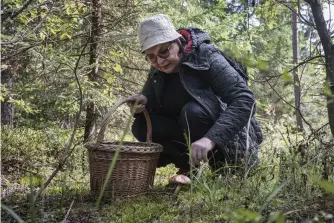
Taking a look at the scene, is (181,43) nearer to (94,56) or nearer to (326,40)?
(326,40)

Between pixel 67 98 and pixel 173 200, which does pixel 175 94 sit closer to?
pixel 173 200

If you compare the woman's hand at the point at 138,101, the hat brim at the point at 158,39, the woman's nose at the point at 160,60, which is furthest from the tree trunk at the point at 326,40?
the woman's hand at the point at 138,101

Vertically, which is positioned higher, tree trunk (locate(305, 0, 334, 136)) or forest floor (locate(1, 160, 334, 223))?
tree trunk (locate(305, 0, 334, 136))

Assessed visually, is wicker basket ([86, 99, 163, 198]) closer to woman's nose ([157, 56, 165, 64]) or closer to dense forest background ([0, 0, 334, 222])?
dense forest background ([0, 0, 334, 222])

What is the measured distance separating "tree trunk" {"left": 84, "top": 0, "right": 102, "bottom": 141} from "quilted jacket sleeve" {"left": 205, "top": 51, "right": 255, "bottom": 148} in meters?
2.61

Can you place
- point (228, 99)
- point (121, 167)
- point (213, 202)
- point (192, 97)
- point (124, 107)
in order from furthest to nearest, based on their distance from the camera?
1. point (124, 107)
2. point (192, 97)
3. point (228, 99)
4. point (121, 167)
5. point (213, 202)

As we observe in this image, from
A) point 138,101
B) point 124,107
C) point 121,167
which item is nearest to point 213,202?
point 121,167

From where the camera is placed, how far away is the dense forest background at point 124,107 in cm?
189

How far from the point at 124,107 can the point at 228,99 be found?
3816 mm

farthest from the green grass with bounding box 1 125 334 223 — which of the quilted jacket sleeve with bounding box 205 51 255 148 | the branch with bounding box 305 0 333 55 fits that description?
the branch with bounding box 305 0 333 55

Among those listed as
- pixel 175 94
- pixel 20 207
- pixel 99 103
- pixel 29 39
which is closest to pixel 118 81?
pixel 99 103

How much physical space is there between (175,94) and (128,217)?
1.41 meters

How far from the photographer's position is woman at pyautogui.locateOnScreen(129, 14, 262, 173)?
8.79ft

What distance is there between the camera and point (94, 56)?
217 inches
